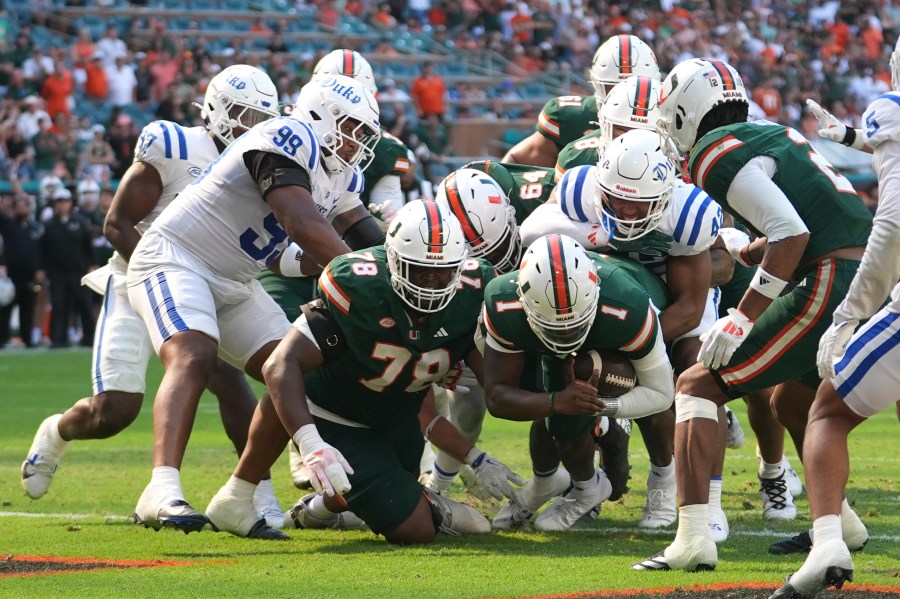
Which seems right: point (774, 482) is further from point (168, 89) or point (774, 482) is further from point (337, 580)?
point (168, 89)

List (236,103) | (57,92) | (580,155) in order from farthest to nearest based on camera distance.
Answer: (57,92), (580,155), (236,103)

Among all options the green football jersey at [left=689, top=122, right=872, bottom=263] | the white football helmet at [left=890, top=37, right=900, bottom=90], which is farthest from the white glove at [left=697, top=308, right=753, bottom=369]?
the white football helmet at [left=890, top=37, right=900, bottom=90]

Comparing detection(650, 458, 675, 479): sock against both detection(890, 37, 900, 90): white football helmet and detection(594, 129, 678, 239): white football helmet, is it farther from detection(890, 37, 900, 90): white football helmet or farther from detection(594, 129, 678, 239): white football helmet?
detection(890, 37, 900, 90): white football helmet

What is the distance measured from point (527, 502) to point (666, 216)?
52.5 inches

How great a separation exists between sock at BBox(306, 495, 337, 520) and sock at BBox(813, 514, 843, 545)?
215 centimetres

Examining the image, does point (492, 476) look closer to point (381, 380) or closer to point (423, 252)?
point (381, 380)

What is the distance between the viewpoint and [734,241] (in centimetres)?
572

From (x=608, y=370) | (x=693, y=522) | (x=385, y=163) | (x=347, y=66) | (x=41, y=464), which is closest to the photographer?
(x=693, y=522)

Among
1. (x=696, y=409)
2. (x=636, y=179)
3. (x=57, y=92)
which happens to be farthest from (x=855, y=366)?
(x=57, y=92)

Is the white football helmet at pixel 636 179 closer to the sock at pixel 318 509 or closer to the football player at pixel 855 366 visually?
the football player at pixel 855 366

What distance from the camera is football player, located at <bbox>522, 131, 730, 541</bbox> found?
16.7 ft

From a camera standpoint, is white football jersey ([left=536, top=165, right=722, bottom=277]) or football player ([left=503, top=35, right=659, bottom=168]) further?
football player ([left=503, top=35, right=659, bottom=168])

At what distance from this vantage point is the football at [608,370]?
15.7 feet

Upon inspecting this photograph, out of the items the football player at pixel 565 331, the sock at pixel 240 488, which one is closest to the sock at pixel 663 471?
the football player at pixel 565 331
